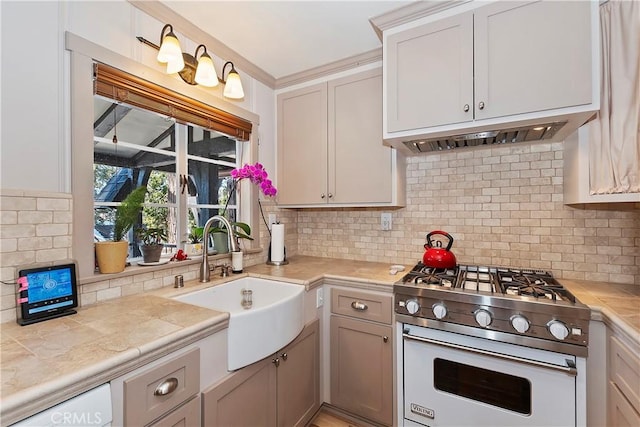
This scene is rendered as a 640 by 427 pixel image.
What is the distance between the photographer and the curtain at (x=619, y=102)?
1271mm

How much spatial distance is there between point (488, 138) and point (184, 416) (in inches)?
79.6

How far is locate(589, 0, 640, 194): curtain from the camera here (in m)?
1.27

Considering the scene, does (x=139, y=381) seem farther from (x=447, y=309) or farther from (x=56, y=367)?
(x=447, y=309)

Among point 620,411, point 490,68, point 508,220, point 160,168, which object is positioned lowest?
point 620,411

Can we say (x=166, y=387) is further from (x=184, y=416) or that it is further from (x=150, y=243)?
(x=150, y=243)

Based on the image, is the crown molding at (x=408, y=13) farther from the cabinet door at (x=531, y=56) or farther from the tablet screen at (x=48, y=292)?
the tablet screen at (x=48, y=292)

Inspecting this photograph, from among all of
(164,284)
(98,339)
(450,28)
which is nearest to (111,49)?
(164,284)

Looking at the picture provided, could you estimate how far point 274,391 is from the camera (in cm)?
144

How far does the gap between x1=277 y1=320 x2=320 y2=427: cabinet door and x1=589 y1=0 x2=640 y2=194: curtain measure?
5.56 feet

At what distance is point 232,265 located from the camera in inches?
77.5

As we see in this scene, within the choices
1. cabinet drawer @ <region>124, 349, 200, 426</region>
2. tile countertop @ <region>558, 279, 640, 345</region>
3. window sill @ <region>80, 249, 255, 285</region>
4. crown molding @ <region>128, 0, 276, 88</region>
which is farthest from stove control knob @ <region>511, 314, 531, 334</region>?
crown molding @ <region>128, 0, 276, 88</region>

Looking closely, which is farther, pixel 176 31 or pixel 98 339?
pixel 176 31

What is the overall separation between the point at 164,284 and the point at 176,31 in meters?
1.46

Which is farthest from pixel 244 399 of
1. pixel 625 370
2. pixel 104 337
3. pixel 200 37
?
pixel 200 37
